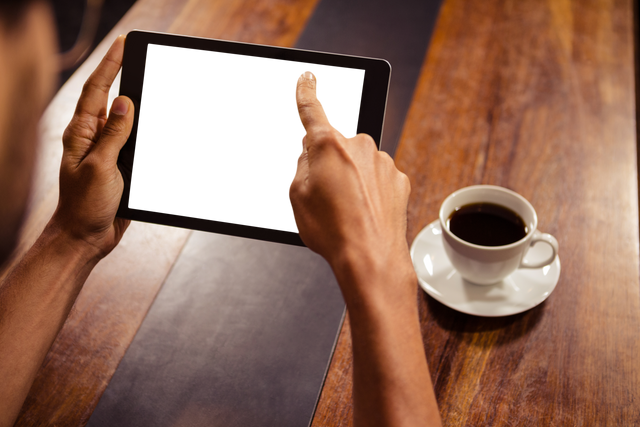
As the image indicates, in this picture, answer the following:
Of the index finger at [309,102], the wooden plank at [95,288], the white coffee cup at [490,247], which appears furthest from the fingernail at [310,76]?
the wooden plank at [95,288]

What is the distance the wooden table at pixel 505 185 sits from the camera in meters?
0.72

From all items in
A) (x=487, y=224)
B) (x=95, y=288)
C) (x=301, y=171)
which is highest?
(x=301, y=171)

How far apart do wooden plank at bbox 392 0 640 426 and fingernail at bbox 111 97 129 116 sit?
1.76 ft

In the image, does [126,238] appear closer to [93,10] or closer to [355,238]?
[355,238]

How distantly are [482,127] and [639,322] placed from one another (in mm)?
499

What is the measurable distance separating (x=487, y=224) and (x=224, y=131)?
0.44m

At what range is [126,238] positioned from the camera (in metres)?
0.93

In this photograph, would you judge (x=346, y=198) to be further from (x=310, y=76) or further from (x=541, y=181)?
(x=541, y=181)

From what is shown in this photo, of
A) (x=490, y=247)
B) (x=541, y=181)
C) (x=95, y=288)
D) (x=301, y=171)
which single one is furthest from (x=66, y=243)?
(x=541, y=181)

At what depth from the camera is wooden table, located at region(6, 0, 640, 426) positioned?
0.72m

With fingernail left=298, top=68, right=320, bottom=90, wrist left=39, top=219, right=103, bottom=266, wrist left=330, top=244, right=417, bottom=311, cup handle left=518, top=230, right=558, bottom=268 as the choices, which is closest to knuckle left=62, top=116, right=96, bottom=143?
wrist left=39, top=219, right=103, bottom=266

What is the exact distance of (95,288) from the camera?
2.79 ft

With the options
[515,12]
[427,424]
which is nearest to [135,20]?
[515,12]

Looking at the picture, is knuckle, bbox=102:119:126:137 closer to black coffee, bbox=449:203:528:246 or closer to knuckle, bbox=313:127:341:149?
knuckle, bbox=313:127:341:149
